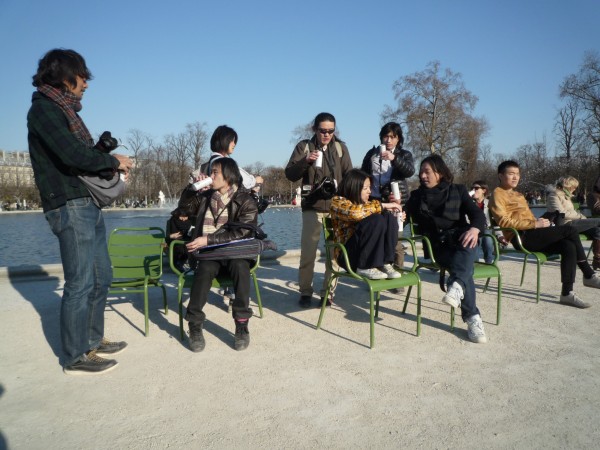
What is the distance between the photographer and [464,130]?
33.8 m

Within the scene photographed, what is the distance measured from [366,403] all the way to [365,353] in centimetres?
83

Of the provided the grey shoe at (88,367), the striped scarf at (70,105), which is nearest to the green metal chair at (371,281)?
the grey shoe at (88,367)

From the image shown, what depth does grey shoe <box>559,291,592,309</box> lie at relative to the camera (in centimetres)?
471

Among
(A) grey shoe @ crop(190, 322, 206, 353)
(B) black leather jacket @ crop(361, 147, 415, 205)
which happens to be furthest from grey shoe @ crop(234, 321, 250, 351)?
(B) black leather jacket @ crop(361, 147, 415, 205)

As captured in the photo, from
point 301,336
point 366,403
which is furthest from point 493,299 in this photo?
point 366,403

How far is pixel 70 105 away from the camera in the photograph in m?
3.05

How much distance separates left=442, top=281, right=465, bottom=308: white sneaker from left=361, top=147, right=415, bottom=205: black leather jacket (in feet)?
4.75

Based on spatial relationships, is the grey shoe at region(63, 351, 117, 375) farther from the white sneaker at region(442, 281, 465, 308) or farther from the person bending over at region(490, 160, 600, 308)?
the person bending over at region(490, 160, 600, 308)

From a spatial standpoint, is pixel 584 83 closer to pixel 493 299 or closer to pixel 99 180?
pixel 493 299

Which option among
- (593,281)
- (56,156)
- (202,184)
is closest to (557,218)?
(593,281)

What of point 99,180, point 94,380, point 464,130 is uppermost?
point 464,130

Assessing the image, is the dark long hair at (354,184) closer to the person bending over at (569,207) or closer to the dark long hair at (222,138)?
the dark long hair at (222,138)

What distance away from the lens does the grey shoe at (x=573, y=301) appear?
15.4 feet

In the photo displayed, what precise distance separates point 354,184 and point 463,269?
1.25 metres
